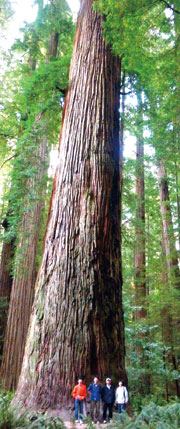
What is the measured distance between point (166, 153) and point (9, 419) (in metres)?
9.16

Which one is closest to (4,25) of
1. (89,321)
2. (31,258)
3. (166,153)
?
(166,153)

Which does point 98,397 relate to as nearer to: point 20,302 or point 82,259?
point 82,259

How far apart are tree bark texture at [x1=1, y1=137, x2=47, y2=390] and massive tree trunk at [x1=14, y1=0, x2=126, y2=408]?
75.7 inches

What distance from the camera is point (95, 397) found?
3.81 metres

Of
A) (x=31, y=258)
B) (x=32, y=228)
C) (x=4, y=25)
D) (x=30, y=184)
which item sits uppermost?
(x=4, y=25)

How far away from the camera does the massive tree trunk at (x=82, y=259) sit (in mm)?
3971

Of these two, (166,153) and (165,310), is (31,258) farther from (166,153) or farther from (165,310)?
(166,153)

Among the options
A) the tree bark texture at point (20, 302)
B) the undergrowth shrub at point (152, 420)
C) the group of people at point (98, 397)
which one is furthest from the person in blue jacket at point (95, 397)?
the tree bark texture at point (20, 302)

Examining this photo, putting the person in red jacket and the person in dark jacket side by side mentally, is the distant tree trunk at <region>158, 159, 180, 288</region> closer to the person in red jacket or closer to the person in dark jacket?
the person in dark jacket

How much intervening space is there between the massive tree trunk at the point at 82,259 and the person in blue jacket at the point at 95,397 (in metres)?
0.18

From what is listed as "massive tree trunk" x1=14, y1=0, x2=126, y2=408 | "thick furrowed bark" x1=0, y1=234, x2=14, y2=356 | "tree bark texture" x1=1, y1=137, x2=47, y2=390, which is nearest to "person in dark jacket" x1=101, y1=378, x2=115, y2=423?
"massive tree trunk" x1=14, y1=0, x2=126, y2=408

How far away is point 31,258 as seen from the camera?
26.9ft

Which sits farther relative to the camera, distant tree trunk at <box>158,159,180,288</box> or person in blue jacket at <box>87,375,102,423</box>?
distant tree trunk at <box>158,159,180,288</box>

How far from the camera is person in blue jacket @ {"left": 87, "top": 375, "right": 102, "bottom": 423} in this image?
3.77 metres
